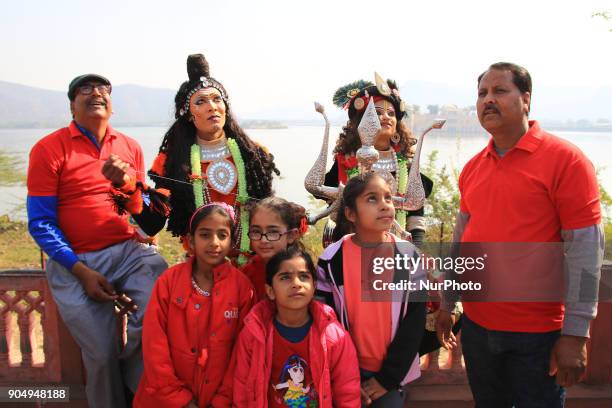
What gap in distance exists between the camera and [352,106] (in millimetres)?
3283

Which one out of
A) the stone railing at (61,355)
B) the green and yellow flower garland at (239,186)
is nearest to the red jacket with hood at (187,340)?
the green and yellow flower garland at (239,186)

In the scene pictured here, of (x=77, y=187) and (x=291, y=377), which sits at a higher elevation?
(x=77, y=187)

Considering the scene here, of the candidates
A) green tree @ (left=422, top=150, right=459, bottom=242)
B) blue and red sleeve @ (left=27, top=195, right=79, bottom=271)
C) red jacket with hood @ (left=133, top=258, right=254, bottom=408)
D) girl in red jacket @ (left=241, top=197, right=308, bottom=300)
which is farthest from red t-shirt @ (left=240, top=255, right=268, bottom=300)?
green tree @ (left=422, top=150, right=459, bottom=242)

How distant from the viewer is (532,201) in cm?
203

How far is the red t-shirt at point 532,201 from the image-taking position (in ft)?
6.36

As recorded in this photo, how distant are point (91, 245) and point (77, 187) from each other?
0.32 metres

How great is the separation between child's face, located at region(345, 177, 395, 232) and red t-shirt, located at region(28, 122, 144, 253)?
4.26ft

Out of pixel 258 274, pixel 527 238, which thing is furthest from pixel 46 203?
pixel 527 238

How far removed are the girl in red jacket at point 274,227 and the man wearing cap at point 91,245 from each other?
0.69 m

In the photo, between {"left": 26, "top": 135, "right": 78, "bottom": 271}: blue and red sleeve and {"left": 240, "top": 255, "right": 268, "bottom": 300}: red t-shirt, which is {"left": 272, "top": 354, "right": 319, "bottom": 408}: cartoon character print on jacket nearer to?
{"left": 240, "top": 255, "right": 268, "bottom": 300}: red t-shirt

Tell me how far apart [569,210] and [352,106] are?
1.65 metres

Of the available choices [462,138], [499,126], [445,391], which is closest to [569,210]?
[499,126]

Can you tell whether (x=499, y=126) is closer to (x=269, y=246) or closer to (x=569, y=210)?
(x=569, y=210)

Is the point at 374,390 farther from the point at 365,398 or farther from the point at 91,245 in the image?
the point at 91,245
